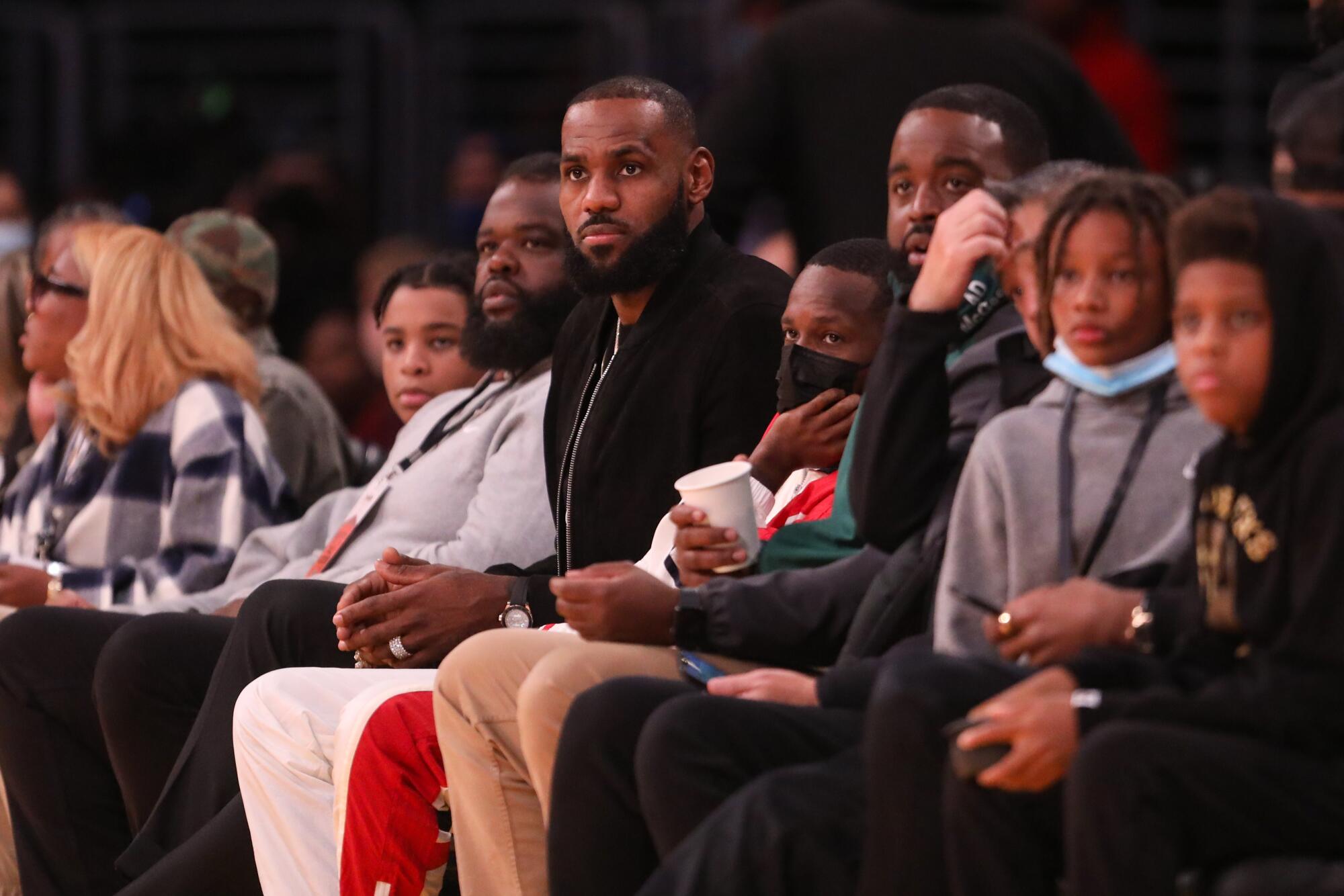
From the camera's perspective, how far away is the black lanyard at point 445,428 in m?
4.92

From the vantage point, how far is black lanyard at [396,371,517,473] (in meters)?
4.92

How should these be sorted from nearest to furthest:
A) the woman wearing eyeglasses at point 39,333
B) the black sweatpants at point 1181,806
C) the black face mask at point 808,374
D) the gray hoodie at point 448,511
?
1. the black sweatpants at point 1181,806
2. the black face mask at point 808,374
3. the gray hoodie at point 448,511
4. the woman wearing eyeglasses at point 39,333

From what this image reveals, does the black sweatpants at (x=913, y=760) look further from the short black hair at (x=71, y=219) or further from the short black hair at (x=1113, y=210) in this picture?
the short black hair at (x=71, y=219)

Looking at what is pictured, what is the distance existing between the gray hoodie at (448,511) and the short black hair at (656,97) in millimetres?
715

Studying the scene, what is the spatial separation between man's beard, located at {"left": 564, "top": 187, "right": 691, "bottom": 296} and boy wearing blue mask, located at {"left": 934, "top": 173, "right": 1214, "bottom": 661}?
121 centimetres

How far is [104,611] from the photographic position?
16.2ft

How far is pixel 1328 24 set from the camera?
4.22 meters

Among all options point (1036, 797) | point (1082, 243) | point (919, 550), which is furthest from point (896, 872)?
point (1082, 243)

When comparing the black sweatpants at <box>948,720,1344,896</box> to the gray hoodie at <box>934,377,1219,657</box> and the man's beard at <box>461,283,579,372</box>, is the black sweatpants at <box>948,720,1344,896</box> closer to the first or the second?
the gray hoodie at <box>934,377,1219,657</box>

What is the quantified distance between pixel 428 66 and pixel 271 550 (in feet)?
14.0

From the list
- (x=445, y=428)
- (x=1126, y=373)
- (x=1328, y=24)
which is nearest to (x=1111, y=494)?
(x=1126, y=373)

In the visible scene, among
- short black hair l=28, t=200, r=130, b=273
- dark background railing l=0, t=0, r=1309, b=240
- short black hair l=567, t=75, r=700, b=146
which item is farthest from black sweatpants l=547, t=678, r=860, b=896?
dark background railing l=0, t=0, r=1309, b=240

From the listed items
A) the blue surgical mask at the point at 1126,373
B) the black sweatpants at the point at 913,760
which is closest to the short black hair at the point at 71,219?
the blue surgical mask at the point at 1126,373

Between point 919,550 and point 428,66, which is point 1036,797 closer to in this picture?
point 919,550
